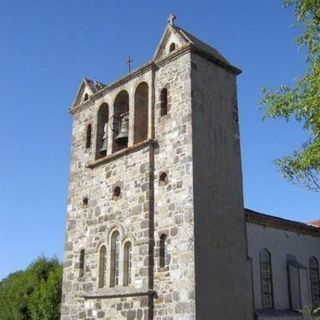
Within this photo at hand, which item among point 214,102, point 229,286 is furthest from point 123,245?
point 214,102

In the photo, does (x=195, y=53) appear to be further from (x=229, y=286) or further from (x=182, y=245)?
(x=229, y=286)

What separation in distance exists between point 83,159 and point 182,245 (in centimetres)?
725

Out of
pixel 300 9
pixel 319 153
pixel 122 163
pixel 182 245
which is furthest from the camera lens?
pixel 122 163

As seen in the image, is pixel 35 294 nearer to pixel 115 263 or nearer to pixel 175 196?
pixel 115 263

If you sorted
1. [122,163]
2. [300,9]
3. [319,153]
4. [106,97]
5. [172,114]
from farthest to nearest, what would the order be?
[106,97] < [122,163] < [172,114] < [300,9] < [319,153]

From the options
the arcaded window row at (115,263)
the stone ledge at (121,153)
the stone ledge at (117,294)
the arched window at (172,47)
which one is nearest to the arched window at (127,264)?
the arcaded window row at (115,263)

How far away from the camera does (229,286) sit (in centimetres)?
1578

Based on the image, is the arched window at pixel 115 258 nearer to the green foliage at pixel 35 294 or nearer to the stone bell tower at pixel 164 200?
the stone bell tower at pixel 164 200

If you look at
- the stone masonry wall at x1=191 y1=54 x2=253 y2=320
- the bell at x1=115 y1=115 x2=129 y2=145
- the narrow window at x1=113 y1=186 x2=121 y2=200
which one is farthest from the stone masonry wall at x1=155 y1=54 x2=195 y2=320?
the narrow window at x1=113 y1=186 x2=121 y2=200

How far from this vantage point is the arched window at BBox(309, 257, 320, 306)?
2004cm

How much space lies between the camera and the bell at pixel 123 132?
19.1m

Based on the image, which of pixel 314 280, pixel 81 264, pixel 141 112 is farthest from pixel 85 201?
pixel 314 280

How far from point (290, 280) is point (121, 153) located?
26.1 feet

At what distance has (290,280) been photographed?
1920 centimetres
